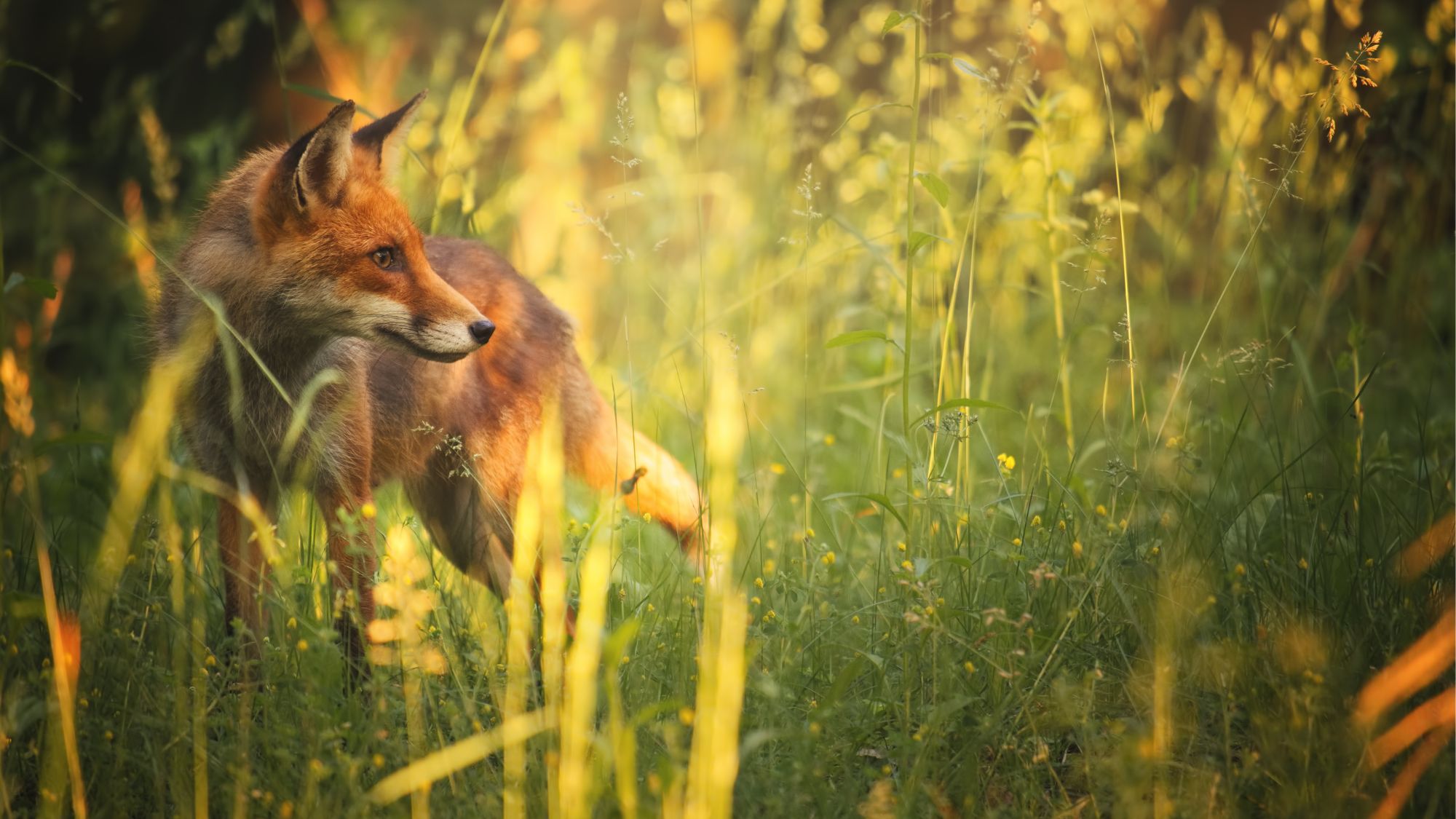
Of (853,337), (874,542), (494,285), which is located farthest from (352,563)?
(874,542)

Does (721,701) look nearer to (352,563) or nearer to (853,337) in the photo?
(853,337)

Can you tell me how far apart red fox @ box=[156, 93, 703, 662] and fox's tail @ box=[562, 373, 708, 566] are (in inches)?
1.5

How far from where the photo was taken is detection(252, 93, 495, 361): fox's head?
2832 millimetres

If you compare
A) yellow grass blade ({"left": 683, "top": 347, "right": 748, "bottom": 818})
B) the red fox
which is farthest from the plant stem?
yellow grass blade ({"left": 683, "top": 347, "right": 748, "bottom": 818})

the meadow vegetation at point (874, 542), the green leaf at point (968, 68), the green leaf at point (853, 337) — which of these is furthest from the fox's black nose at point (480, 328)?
the green leaf at point (968, 68)

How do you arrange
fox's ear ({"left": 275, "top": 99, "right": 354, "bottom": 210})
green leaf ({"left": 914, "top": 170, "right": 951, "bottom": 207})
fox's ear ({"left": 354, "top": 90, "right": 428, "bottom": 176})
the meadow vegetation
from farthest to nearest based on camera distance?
fox's ear ({"left": 354, "top": 90, "right": 428, "bottom": 176}) → fox's ear ({"left": 275, "top": 99, "right": 354, "bottom": 210}) → green leaf ({"left": 914, "top": 170, "right": 951, "bottom": 207}) → the meadow vegetation

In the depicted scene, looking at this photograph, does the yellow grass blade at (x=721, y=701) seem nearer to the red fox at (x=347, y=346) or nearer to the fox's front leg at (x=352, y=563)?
the red fox at (x=347, y=346)

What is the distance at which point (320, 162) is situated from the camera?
2834 millimetres

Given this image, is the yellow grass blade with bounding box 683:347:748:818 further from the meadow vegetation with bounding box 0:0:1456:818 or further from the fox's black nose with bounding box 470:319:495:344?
the fox's black nose with bounding box 470:319:495:344

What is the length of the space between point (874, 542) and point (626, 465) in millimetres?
902

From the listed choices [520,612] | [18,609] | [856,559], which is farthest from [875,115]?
[18,609]

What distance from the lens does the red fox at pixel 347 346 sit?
2.86m

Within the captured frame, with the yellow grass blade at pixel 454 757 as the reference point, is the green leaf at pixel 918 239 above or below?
above

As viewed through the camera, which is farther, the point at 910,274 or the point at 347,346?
the point at 347,346
